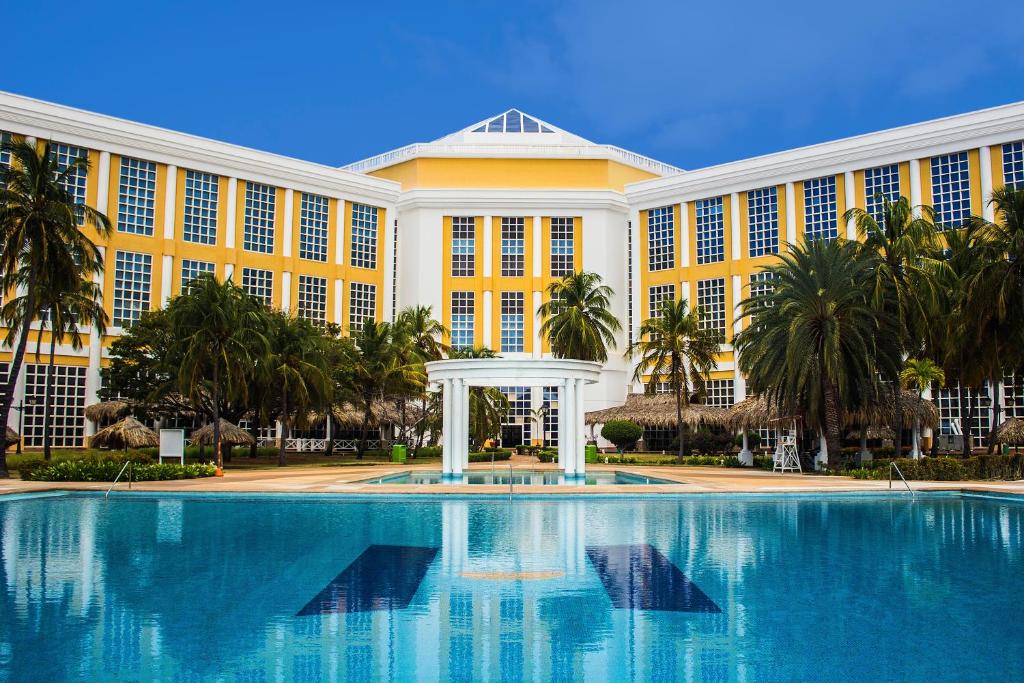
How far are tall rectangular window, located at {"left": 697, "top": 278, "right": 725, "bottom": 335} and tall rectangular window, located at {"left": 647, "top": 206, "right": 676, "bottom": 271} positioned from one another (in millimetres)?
3021

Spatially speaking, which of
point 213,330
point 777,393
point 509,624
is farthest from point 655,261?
point 509,624

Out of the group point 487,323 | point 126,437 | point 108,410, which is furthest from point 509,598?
point 487,323

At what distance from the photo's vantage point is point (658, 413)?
49.0 metres

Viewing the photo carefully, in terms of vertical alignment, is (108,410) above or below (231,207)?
below

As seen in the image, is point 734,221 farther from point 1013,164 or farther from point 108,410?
point 108,410

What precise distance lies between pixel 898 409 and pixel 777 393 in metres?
4.42

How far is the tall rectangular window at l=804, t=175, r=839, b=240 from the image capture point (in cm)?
5225

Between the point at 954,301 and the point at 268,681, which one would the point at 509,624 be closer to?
the point at 268,681

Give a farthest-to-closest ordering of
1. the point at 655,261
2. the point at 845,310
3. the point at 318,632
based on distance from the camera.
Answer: the point at 655,261, the point at 845,310, the point at 318,632

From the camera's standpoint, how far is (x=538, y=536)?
15.5 m

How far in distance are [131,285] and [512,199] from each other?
2346 cm

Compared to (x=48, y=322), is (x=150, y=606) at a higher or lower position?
lower

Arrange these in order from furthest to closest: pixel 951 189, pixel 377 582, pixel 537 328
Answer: pixel 537 328
pixel 951 189
pixel 377 582

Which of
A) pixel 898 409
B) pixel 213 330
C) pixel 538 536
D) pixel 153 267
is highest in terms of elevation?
pixel 153 267
